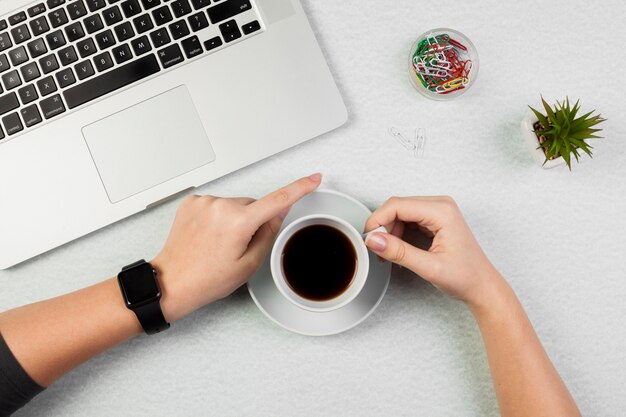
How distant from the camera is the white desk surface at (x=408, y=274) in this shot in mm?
747

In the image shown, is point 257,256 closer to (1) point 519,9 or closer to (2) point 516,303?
(2) point 516,303

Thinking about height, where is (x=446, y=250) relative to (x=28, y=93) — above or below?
below

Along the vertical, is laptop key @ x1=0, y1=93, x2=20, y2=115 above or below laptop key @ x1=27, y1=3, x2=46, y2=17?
below

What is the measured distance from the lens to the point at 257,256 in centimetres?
68

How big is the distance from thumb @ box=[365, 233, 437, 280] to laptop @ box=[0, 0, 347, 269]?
18 centimetres

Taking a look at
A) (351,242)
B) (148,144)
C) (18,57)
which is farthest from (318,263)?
(18,57)

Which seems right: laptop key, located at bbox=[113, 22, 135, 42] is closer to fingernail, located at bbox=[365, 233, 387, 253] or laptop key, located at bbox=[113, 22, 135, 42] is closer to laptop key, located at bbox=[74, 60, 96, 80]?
laptop key, located at bbox=[74, 60, 96, 80]

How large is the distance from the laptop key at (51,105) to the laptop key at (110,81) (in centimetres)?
1

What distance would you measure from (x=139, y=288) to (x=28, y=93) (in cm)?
30

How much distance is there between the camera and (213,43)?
0.71 metres

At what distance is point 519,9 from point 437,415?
1.96 ft

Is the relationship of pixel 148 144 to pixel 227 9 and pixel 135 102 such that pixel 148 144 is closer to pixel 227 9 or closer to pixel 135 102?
pixel 135 102

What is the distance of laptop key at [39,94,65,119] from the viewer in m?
0.71

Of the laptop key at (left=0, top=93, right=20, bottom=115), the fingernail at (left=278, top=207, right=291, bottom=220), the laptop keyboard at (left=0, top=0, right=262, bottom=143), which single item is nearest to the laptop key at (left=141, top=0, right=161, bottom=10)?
the laptop keyboard at (left=0, top=0, right=262, bottom=143)
